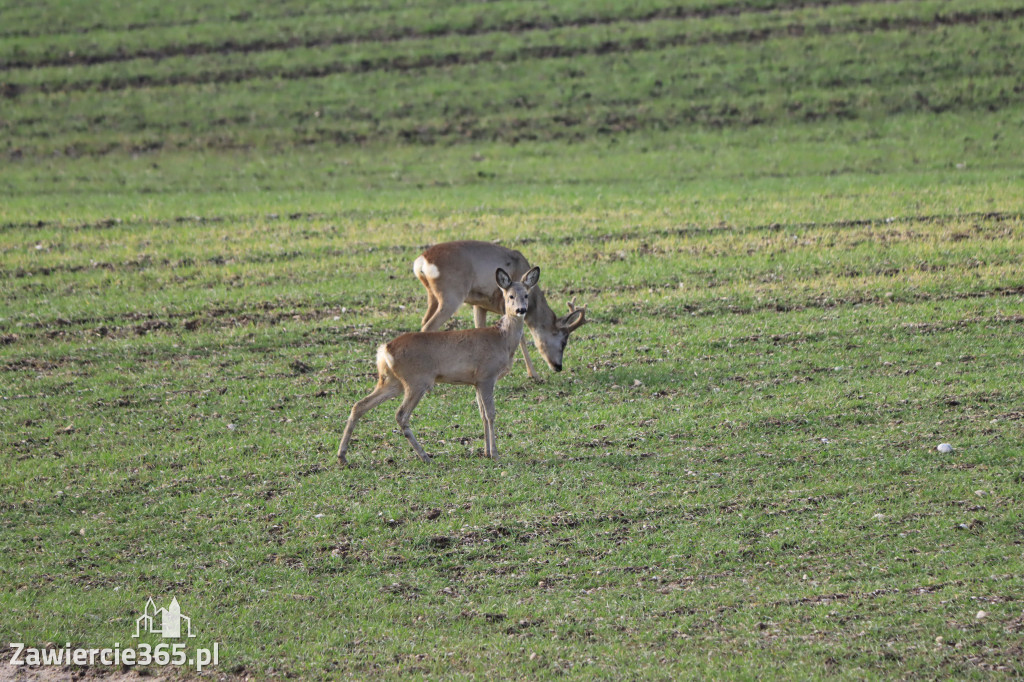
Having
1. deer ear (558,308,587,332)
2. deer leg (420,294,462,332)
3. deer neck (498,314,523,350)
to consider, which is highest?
deer leg (420,294,462,332)

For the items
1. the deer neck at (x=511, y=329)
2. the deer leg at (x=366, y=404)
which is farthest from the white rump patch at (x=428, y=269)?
the deer leg at (x=366, y=404)

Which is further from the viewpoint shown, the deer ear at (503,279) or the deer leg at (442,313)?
the deer leg at (442,313)

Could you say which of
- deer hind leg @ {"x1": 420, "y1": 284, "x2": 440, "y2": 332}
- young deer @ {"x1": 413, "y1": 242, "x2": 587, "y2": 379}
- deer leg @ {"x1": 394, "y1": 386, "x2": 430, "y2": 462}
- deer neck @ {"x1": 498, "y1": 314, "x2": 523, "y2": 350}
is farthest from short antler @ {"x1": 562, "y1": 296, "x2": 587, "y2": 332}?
deer leg @ {"x1": 394, "y1": 386, "x2": 430, "y2": 462}

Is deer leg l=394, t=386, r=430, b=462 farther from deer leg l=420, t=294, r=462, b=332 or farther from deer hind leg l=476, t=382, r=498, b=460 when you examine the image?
deer leg l=420, t=294, r=462, b=332

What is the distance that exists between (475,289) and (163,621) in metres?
6.71

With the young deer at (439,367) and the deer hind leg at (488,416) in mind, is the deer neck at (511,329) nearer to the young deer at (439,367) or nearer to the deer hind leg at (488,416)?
the young deer at (439,367)

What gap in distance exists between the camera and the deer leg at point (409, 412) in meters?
10.4

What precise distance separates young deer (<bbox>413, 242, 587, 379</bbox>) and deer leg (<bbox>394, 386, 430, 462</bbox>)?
9.53ft

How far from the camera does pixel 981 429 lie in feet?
35.1

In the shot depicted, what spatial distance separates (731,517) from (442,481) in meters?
2.67

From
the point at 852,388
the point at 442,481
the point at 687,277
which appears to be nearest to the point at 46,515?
the point at 442,481

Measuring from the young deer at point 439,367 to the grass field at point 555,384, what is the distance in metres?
0.47

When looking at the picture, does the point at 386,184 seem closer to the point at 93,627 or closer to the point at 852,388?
the point at 852,388

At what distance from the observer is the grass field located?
7.81 meters
